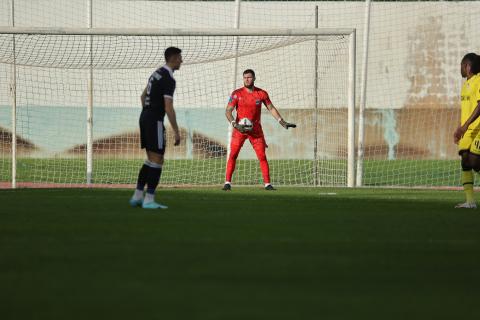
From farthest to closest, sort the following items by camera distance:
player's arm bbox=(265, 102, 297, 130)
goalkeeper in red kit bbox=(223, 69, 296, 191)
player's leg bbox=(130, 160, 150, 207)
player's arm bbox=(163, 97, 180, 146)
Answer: goalkeeper in red kit bbox=(223, 69, 296, 191)
player's arm bbox=(265, 102, 297, 130)
player's leg bbox=(130, 160, 150, 207)
player's arm bbox=(163, 97, 180, 146)

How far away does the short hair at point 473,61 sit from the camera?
11.9 m

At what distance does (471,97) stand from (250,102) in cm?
532

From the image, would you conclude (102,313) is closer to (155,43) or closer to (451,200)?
(451,200)

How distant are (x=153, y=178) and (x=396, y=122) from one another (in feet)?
71.1

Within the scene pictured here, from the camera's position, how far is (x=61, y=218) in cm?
1016

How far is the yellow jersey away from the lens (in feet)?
39.4

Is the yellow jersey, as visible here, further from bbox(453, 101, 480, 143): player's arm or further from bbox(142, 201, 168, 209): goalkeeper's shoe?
bbox(142, 201, 168, 209): goalkeeper's shoe

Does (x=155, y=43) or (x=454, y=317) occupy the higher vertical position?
(x=155, y=43)

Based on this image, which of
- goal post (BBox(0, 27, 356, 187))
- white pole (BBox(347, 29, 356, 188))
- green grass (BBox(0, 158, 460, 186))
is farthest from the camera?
goal post (BBox(0, 27, 356, 187))

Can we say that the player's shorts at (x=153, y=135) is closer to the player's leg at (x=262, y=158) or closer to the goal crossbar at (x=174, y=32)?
the player's leg at (x=262, y=158)

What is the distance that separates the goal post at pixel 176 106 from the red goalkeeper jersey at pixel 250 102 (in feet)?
13.2

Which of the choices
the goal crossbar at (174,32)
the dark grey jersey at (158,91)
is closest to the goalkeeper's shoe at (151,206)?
the dark grey jersey at (158,91)

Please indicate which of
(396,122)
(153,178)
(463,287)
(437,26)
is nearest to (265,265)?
(463,287)

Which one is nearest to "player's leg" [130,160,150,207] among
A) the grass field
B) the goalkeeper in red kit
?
the grass field
